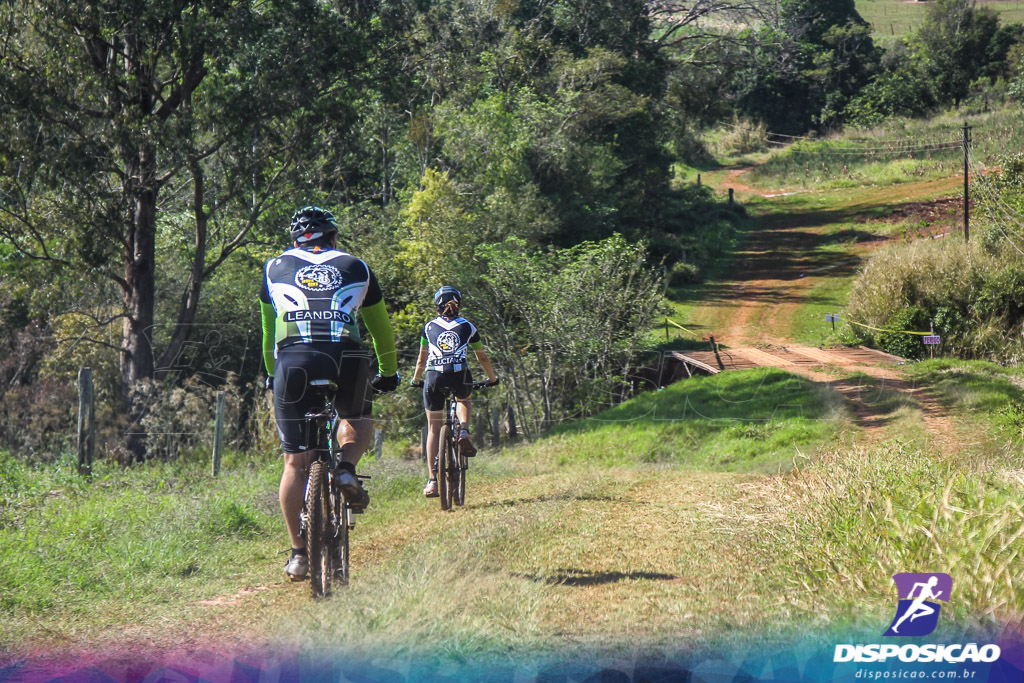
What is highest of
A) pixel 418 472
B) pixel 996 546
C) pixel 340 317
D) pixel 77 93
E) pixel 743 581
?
pixel 77 93

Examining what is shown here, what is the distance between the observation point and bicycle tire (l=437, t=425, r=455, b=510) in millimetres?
8930

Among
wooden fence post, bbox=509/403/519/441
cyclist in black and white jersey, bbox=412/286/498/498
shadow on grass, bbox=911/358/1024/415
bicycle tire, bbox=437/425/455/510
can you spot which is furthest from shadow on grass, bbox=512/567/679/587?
wooden fence post, bbox=509/403/519/441

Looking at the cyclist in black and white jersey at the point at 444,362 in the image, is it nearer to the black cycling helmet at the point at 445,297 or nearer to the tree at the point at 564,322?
the black cycling helmet at the point at 445,297

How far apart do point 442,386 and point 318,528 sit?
373 cm

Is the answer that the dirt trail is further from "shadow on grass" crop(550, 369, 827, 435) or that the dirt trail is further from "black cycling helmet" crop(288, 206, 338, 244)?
"black cycling helmet" crop(288, 206, 338, 244)

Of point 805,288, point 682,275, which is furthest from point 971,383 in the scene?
point 682,275

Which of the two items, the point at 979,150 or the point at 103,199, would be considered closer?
the point at 103,199

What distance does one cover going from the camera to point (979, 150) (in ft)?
114

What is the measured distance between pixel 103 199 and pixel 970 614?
56.5ft

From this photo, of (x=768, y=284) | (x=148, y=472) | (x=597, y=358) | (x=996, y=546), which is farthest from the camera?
(x=768, y=284)

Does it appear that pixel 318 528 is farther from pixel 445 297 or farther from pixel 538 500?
pixel 538 500

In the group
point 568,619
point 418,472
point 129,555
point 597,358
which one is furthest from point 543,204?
point 568,619

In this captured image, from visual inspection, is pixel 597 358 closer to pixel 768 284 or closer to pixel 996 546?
pixel 996 546

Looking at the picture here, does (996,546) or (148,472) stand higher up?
(996,546)
